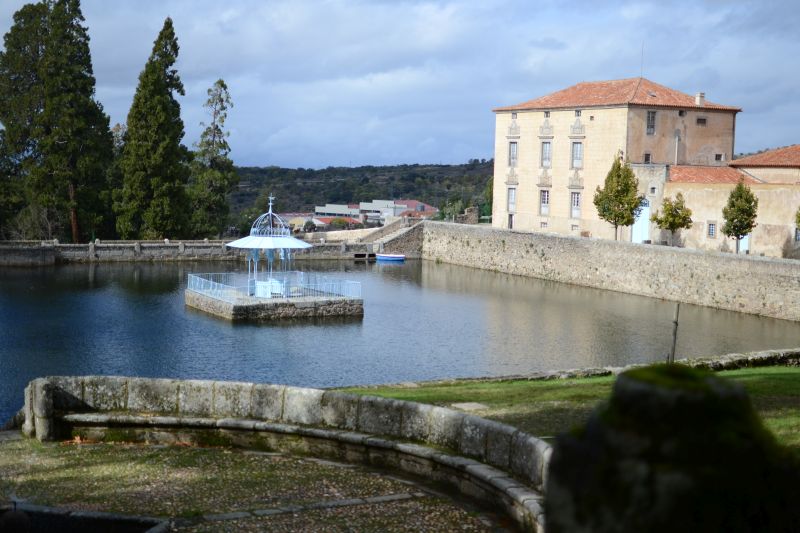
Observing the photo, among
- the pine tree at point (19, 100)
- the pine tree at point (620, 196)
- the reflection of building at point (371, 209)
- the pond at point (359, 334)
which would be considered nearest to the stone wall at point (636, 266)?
the pond at point (359, 334)

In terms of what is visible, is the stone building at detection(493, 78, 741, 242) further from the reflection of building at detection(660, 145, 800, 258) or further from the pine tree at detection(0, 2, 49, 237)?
the pine tree at detection(0, 2, 49, 237)

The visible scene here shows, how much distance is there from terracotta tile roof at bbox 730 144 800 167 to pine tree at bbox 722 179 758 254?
17.6 ft

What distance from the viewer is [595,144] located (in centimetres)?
5100

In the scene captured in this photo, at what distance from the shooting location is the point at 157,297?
1501 inches

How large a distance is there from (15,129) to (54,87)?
3.39m

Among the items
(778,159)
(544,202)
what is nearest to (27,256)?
(544,202)

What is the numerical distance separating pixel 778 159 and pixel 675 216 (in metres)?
6.22

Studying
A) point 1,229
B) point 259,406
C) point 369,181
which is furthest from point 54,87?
point 369,181

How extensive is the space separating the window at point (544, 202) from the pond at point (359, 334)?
10.2m

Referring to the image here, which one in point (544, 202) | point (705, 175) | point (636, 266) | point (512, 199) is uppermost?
point (705, 175)

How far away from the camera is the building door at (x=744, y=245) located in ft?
138

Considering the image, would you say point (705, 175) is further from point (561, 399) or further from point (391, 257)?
point (561, 399)

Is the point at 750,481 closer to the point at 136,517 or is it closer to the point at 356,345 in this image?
the point at 136,517

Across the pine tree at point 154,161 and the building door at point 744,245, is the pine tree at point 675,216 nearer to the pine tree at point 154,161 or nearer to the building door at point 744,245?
the building door at point 744,245
